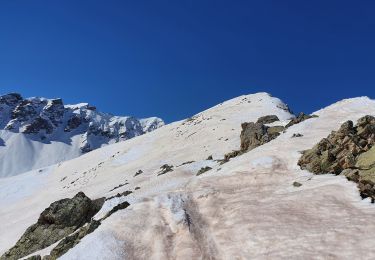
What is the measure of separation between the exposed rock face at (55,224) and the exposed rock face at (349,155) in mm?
14369

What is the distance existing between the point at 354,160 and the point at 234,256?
11082 mm

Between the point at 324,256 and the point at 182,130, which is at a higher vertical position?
the point at 182,130

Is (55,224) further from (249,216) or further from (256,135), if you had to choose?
(256,135)

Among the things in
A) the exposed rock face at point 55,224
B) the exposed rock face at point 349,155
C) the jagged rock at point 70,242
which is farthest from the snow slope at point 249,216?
the exposed rock face at point 55,224

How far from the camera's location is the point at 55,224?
107ft

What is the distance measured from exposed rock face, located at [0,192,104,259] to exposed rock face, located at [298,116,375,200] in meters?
14.4

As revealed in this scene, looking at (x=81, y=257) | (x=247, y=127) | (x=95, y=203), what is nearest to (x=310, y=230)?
(x=81, y=257)

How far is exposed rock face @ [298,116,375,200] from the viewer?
2603 cm

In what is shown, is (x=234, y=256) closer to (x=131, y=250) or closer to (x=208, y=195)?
(x=131, y=250)

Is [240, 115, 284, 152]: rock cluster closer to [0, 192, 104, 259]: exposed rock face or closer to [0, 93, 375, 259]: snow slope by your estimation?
[0, 93, 375, 259]: snow slope

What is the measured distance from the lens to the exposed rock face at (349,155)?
26.0 meters

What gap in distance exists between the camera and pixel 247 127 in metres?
49.2

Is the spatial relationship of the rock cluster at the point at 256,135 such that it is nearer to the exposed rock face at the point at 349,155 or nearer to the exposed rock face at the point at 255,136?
the exposed rock face at the point at 255,136

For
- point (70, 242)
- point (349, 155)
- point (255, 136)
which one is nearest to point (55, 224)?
point (70, 242)
